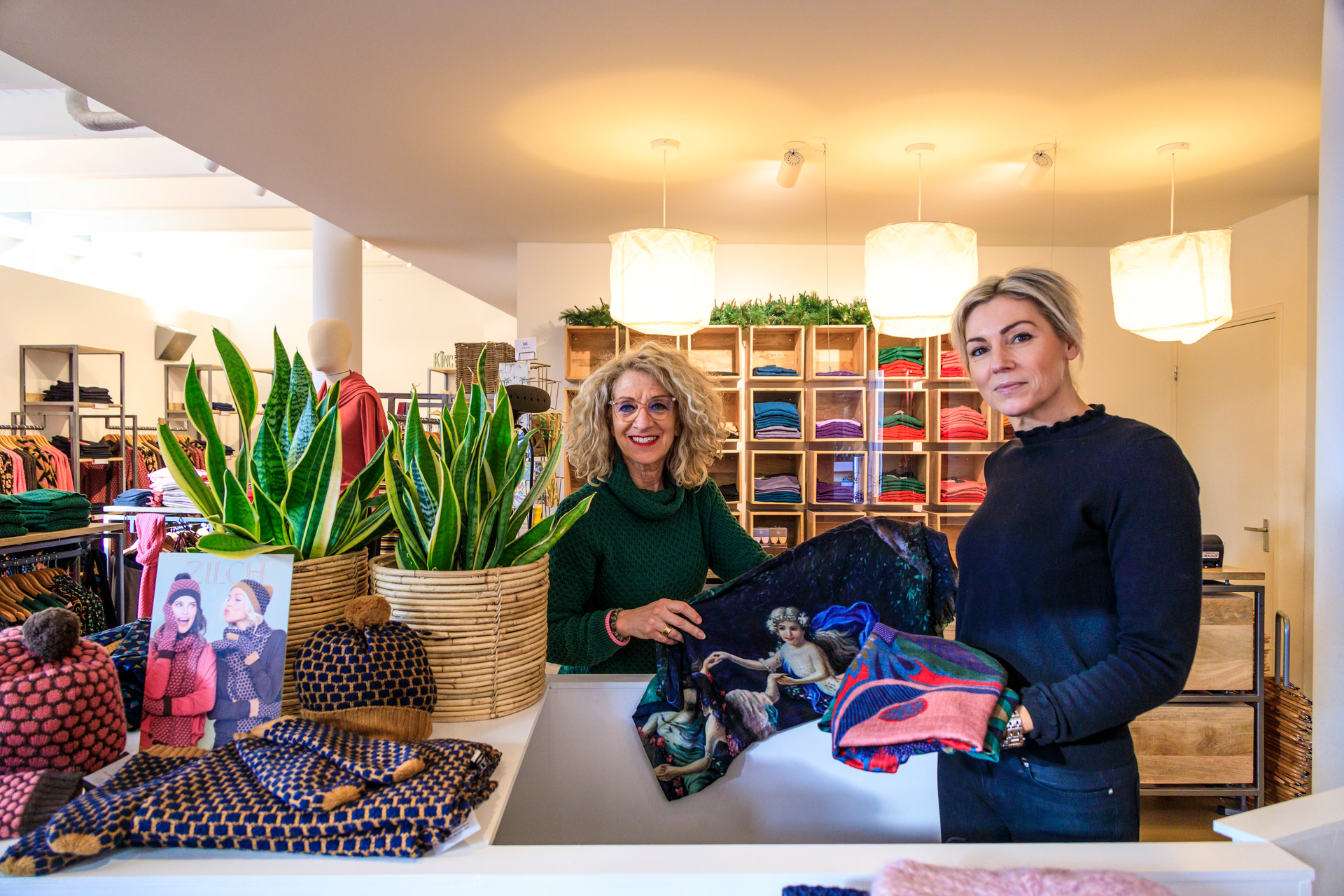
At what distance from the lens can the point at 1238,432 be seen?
4.91 m

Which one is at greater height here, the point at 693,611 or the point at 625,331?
the point at 625,331

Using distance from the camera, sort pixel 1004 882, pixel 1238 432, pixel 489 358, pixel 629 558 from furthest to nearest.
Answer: pixel 489 358
pixel 1238 432
pixel 629 558
pixel 1004 882

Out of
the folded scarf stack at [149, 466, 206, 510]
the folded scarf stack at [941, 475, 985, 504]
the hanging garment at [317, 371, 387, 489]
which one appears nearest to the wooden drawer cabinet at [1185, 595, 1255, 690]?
the folded scarf stack at [941, 475, 985, 504]

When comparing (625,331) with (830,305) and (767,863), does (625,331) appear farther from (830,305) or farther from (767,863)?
(767,863)

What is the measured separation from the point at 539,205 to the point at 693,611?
3956 mm

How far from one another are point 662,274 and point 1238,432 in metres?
4.08

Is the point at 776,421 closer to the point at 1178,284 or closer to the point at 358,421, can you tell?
the point at 1178,284

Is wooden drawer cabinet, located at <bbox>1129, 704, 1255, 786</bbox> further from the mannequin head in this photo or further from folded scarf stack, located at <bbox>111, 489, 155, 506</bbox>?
folded scarf stack, located at <bbox>111, 489, 155, 506</bbox>

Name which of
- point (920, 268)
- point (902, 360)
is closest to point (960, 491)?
point (902, 360)

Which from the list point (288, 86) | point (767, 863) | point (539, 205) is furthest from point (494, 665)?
point (539, 205)

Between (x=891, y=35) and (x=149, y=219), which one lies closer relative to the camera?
(x=891, y=35)

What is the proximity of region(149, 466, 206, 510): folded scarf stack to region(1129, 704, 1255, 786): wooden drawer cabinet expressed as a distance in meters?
4.36

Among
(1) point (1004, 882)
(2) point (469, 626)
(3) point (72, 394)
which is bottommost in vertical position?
(1) point (1004, 882)

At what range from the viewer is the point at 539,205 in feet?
15.5
